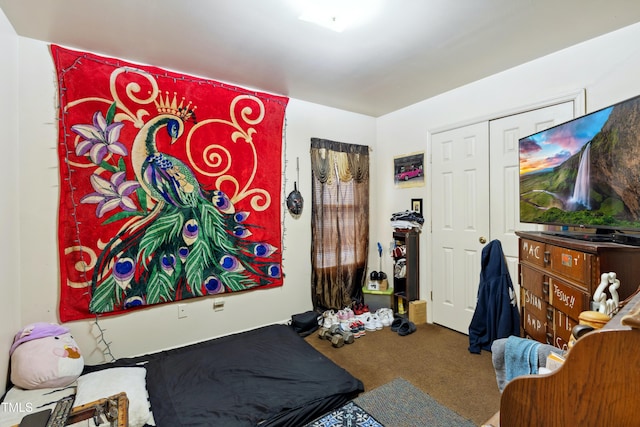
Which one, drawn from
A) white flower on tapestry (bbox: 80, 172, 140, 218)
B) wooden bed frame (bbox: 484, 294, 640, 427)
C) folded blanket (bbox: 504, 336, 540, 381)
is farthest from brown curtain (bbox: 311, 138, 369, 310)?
wooden bed frame (bbox: 484, 294, 640, 427)

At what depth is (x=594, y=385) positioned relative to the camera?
0.53 metres

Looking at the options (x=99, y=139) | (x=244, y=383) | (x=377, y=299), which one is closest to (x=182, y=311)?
(x=244, y=383)

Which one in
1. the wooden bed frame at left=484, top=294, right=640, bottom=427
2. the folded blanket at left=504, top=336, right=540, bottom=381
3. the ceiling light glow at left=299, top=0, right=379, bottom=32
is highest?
the ceiling light glow at left=299, top=0, right=379, bottom=32

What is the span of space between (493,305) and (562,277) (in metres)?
1.10

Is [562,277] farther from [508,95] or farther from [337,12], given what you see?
[337,12]

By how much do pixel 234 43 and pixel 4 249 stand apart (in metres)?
1.97

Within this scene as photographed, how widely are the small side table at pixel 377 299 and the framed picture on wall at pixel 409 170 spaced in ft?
4.27

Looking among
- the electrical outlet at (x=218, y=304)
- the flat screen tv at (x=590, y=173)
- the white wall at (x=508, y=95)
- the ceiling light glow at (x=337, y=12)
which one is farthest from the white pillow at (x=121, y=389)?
the white wall at (x=508, y=95)

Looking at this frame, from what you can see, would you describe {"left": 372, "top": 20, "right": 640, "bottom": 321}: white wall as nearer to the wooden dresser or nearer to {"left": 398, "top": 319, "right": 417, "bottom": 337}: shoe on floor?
{"left": 398, "top": 319, "right": 417, "bottom": 337}: shoe on floor

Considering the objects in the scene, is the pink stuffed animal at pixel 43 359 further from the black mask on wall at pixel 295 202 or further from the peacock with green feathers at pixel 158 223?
the black mask on wall at pixel 295 202

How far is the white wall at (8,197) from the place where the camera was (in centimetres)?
173

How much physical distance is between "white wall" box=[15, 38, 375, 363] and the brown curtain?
4.3 inches

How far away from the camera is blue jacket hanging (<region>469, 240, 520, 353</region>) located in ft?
8.01

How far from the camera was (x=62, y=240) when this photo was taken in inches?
83.1
